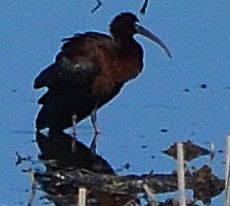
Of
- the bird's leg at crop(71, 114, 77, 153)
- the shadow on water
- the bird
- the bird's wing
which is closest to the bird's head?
the bird

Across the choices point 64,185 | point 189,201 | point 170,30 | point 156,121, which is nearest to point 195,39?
point 170,30

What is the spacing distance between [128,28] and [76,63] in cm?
65

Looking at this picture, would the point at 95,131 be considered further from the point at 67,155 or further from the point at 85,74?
the point at 85,74

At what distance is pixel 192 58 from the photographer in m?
10.6

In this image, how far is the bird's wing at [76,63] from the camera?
10250 mm

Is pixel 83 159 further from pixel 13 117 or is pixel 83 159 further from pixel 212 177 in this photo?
pixel 212 177

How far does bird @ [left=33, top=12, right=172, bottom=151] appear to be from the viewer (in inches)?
402

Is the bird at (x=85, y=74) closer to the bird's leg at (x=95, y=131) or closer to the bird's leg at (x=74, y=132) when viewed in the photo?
the bird's leg at (x=74, y=132)

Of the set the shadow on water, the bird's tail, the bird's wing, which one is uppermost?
the bird's wing

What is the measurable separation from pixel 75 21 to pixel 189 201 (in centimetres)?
479

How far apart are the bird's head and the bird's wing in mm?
406

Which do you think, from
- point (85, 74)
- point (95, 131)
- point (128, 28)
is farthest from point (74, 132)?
point (128, 28)

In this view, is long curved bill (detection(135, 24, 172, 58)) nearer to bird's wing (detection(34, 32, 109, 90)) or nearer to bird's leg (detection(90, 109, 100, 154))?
bird's wing (detection(34, 32, 109, 90))

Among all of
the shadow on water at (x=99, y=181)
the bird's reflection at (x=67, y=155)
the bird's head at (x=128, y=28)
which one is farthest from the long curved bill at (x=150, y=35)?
the shadow on water at (x=99, y=181)
